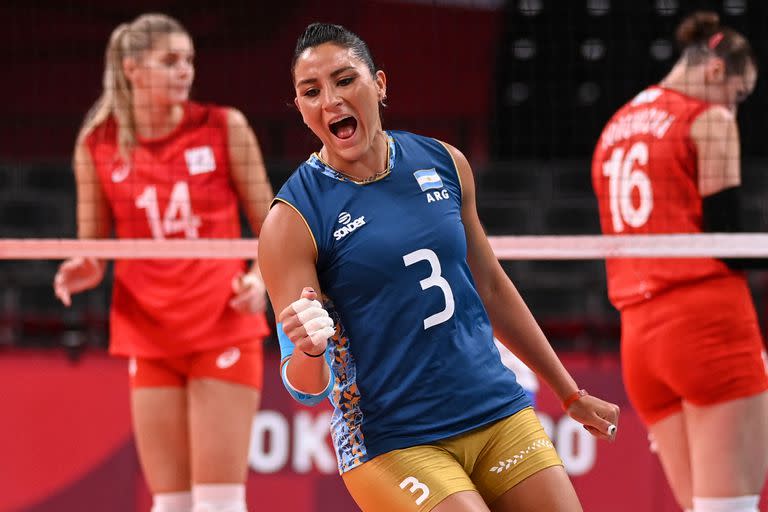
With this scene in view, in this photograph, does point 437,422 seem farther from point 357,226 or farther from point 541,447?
point 357,226

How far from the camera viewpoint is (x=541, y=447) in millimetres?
3234

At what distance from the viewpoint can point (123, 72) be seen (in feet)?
16.8

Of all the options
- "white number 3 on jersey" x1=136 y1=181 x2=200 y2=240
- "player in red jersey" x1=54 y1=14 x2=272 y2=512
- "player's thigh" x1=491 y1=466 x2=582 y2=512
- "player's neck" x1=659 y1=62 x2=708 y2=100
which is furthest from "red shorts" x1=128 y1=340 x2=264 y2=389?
"player's neck" x1=659 y1=62 x2=708 y2=100

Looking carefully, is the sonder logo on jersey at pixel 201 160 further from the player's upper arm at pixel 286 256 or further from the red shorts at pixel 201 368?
the player's upper arm at pixel 286 256

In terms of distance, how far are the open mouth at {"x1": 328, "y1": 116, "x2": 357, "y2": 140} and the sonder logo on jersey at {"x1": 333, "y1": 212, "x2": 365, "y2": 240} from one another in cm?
22

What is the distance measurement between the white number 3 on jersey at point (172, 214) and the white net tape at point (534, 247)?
0.17 m

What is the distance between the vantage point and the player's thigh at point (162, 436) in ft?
16.0

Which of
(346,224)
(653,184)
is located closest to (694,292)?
(653,184)

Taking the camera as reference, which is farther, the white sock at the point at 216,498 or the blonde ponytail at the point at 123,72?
the blonde ponytail at the point at 123,72

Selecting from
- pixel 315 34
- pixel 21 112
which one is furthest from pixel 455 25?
pixel 315 34

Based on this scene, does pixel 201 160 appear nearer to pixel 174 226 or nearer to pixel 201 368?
pixel 174 226

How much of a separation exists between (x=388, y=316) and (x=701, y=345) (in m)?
1.97

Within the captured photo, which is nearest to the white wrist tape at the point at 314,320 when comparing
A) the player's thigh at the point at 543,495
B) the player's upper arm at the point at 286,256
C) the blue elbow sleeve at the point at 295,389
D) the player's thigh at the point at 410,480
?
the blue elbow sleeve at the point at 295,389

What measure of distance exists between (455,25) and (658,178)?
6.60m
